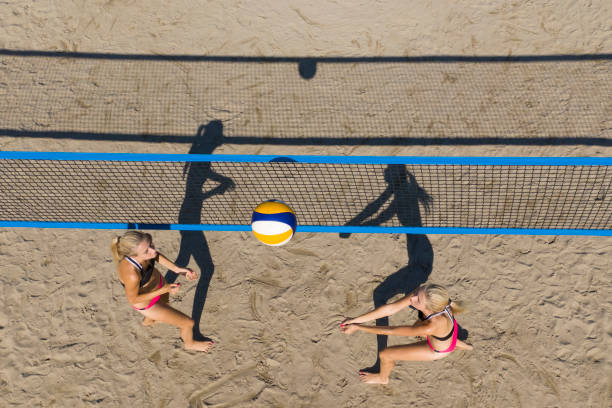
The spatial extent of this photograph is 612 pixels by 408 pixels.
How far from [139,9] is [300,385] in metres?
9.50

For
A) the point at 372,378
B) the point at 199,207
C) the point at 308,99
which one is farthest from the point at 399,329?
the point at 308,99

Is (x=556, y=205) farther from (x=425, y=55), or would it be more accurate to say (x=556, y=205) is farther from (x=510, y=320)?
(x=425, y=55)

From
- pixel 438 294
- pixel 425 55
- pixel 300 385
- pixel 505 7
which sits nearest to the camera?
pixel 438 294

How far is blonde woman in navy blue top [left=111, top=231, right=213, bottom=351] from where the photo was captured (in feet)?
13.8

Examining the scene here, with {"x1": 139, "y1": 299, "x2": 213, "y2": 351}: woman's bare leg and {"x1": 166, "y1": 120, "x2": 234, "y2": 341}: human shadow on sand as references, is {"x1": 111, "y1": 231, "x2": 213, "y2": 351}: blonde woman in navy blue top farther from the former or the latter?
{"x1": 166, "y1": 120, "x2": 234, "y2": 341}: human shadow on sand

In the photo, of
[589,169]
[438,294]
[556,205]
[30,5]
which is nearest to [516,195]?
[556,205]

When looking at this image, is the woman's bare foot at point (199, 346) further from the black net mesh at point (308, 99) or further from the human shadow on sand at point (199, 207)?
the black net mesh at point (308, 99)

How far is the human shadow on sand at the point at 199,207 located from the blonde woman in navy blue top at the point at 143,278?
0.75 meters

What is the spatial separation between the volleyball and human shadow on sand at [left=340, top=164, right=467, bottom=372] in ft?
5.17

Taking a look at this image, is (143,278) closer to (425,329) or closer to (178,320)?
(178,320)

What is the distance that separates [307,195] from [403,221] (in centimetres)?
175

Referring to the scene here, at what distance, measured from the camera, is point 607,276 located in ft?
19.7

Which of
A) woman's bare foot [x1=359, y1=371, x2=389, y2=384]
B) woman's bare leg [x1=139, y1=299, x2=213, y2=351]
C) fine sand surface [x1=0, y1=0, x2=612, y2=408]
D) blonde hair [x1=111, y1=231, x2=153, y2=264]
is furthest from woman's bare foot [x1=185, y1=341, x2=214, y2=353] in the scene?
woman's bare foot [x1=359, y1=371, x2=389, y2=384]

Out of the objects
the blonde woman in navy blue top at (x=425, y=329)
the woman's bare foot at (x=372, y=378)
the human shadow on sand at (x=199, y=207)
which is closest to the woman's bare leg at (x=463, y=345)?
the blonde woman in navy blue top at (x=425, y=329)
